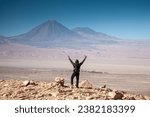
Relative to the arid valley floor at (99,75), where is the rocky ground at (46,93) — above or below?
above

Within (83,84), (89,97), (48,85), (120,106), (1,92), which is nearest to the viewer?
(120,106)

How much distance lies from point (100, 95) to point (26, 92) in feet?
9.63

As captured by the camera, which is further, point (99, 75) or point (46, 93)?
point (99, 75)

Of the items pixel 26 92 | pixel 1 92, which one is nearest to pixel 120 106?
pixel 26 92

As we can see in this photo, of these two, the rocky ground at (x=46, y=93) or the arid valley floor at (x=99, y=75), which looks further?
the arid valley floor at (x=99, y=75)

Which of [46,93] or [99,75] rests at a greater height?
[46,93]

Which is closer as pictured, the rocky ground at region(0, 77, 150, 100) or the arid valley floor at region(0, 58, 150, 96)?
the rocky ground at region(0, 77, 150, 100)

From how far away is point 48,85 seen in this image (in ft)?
45.7

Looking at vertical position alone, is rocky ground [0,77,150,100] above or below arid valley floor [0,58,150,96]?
above

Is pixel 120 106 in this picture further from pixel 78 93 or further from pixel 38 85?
pixel 38 85

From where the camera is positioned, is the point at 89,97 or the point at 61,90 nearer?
the point at 89,97

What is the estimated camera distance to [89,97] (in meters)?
12.0

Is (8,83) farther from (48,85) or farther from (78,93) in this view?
(78,93)

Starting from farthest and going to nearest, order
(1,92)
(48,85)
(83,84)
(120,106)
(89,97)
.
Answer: (83,84) < (48,85) < (1,92) < (89,97) < (120,106)
